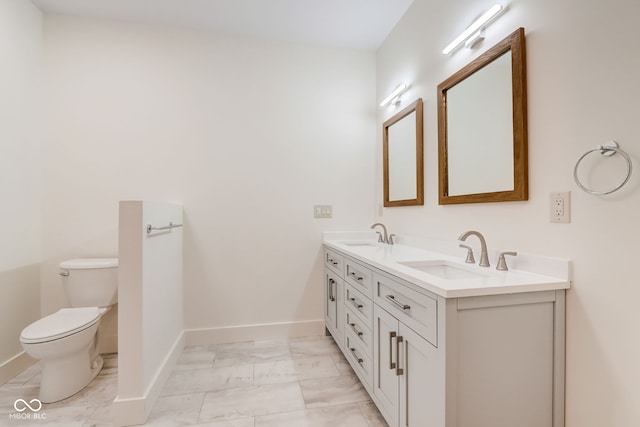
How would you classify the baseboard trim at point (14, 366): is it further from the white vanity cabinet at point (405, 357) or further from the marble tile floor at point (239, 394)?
the white vanity cabinet at point (405, 357)

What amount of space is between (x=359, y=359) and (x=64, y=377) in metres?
1.74

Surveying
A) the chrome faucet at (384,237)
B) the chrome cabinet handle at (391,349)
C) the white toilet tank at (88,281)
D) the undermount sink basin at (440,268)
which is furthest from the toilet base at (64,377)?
the chrome faucet at (384,237)

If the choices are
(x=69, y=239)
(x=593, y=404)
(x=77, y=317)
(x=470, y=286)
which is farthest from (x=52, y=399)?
(x=593, y=404)

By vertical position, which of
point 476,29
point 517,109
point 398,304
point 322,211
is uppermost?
point 476,29

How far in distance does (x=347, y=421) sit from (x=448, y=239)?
1139 millimetres

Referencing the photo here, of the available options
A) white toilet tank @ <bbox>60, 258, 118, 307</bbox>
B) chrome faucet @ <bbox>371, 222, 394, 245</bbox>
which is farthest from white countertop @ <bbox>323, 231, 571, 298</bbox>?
white toilet tank @ <bbox>60, 258, 118, 307</bbox>

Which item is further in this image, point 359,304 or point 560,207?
point 359,304

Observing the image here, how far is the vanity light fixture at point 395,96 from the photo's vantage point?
2.27 m

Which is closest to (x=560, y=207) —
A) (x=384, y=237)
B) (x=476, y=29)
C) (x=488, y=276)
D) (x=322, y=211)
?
(x=488, y=276)

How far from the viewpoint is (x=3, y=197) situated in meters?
1.92

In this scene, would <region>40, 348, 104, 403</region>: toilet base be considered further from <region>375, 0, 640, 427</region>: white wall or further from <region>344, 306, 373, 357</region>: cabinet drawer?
<region>375, 0, 640, 427</region>: white wall

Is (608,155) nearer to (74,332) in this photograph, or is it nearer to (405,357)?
(405,357)

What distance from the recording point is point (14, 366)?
6.56 ft

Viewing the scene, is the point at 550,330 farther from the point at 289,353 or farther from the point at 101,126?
the point at 101,126
